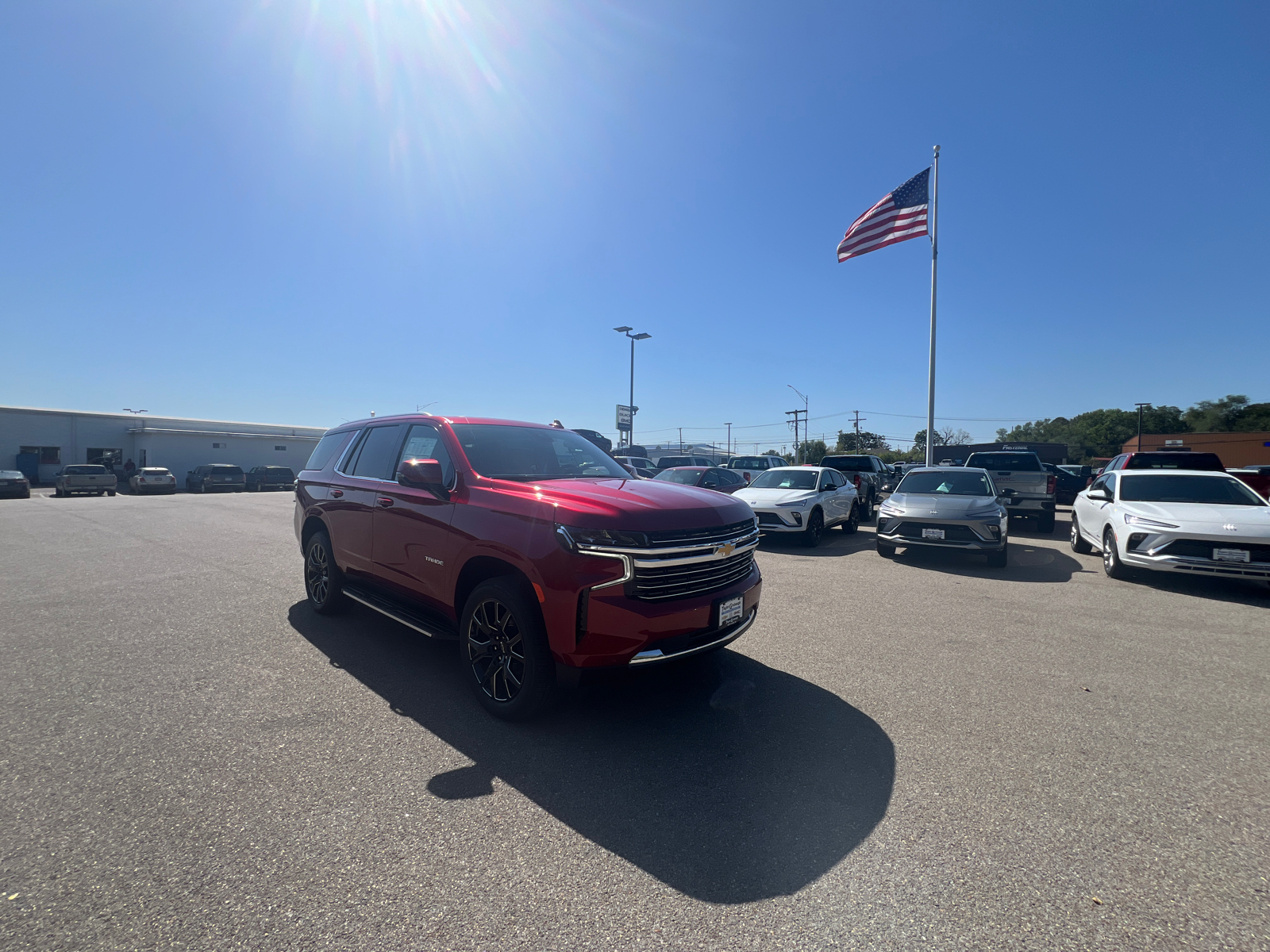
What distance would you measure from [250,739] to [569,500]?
228 centimetres

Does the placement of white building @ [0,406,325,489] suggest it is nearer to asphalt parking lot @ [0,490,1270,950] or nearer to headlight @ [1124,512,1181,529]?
asphalt parking lot @ [0,490,1270,950]

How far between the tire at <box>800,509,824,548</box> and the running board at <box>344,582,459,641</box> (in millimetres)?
8090

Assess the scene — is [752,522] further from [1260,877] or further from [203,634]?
[203,634]

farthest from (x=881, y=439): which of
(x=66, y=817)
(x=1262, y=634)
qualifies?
(x=66, y=817)

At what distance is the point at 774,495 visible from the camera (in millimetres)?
11891

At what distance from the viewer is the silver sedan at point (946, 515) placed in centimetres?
921

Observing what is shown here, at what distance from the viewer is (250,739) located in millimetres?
3512

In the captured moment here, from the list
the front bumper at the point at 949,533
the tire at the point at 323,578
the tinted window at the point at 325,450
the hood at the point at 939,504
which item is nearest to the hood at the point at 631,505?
the tire at the point at 323,578

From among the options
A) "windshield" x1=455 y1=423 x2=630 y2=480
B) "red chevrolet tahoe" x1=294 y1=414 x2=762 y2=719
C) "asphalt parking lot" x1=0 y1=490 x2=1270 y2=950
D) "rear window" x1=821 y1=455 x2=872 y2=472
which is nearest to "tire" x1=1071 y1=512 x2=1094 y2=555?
"asphalt parking lot" x1=0 y1=490 x2=1270 y2=950

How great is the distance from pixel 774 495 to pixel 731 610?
8.26 m

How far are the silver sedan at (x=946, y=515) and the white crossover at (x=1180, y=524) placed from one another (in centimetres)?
139

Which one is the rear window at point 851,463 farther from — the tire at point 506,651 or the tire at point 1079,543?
the tire at point 506,651

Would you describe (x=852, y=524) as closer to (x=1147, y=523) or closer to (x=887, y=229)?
(x=1147, y=523)

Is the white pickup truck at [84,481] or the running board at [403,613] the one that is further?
the white pickup truck at [84,481]
